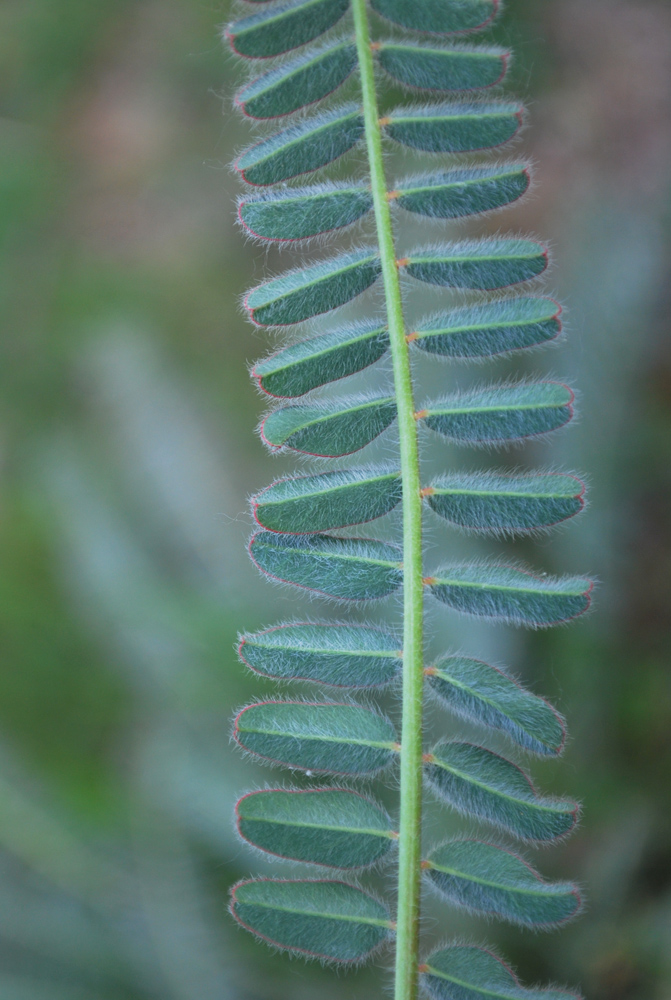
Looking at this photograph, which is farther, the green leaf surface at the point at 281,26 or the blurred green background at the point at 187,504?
the blurred green background at the point at 187,504

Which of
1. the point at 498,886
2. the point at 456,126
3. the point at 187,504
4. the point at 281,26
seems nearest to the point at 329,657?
the point at 498,886

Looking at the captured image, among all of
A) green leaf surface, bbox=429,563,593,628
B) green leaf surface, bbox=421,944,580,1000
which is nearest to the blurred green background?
green leaf surface, bbox=421,944,580,1000

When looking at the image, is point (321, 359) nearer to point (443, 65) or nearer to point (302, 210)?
point (302, 210)

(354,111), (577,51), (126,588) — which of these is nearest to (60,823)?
(126,588)

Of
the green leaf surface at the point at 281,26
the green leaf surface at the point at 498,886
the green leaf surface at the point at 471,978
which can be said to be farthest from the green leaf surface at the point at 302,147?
the green leaf surface at the point at 471,978

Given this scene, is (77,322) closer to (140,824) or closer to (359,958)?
(140,824)

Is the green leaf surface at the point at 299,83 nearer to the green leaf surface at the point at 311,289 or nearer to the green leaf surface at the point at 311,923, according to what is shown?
the green leaf surface at the point at 311,289
